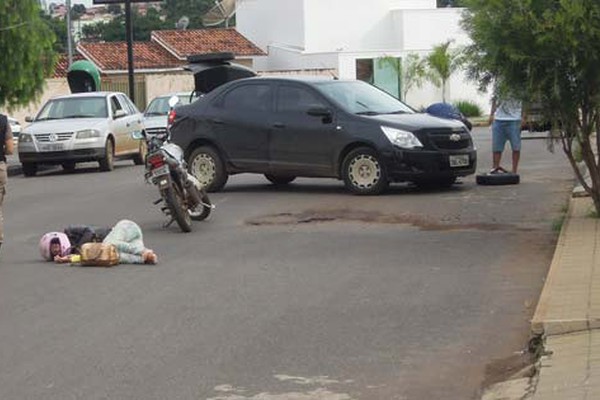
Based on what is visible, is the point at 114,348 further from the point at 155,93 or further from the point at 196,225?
the point at 155,93

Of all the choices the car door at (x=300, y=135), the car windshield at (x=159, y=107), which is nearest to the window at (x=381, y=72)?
the car windshield at (x=159, y=107)

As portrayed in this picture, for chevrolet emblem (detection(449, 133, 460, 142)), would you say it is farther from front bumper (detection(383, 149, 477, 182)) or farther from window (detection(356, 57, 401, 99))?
window (detection(356, 57, 401, 99))

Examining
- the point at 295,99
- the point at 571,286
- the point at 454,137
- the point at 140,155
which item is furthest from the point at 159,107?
the point at 571,286

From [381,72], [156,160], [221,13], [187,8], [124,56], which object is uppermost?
[187,8]

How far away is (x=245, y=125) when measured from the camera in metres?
18.8

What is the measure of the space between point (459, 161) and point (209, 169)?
380 centimetres

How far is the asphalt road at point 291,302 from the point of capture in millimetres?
7941

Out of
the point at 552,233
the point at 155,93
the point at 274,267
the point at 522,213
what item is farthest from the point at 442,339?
the point at 155,93

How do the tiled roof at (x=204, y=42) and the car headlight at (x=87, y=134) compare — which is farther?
the tiled roof at (x=204, y=42)

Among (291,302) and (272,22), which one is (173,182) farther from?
(272,22)

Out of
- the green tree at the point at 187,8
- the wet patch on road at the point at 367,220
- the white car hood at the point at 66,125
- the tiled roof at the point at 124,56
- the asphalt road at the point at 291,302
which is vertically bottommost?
the asphalt road at the point at 291,302

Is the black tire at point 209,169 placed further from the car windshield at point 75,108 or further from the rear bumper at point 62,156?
the car windshield at point 75,108

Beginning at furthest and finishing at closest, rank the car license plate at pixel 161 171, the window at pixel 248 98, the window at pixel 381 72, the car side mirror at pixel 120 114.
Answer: the window at pixel 381 72
the car side mirror at pixel 120 114
the window at pixel 248 98
the car license plate at pixel 161 171

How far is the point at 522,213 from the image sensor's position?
15422 millimetres
